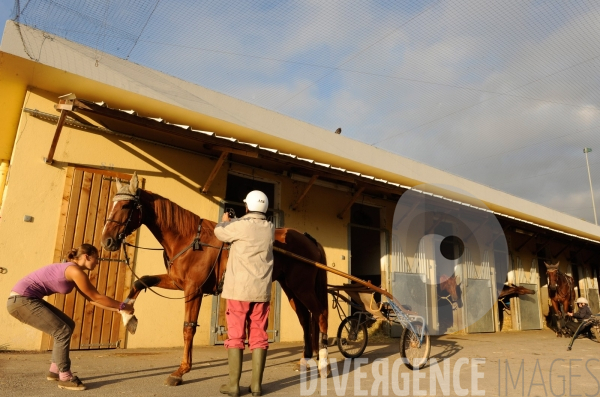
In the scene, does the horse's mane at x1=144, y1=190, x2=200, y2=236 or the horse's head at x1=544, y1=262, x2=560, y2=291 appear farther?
the horse's head at x1=544, y1=262, x2=560, y2=291

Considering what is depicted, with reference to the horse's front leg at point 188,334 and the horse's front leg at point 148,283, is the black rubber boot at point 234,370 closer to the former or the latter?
the horse's front leg at point 188,334

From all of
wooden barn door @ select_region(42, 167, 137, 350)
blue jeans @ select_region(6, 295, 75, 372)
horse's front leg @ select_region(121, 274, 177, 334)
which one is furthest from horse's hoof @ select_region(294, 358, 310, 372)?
wooden barn door @ select_region(42, 167, 137, 350)

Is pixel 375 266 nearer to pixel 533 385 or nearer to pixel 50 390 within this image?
pixel 533 385

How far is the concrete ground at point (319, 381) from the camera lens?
14.3 ft

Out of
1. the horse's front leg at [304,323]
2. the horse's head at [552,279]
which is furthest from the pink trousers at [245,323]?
the horse's head at [552,279]

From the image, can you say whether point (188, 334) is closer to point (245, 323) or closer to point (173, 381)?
point (173, 381)

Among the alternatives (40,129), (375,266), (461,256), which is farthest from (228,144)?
(461,256)

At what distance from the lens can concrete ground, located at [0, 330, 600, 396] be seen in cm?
437

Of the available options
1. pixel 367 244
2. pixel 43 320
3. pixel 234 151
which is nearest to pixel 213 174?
pixel 234 151

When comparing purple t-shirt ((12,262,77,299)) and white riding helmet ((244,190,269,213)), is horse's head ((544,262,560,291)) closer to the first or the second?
white riding helmet ((244,190,269,213))

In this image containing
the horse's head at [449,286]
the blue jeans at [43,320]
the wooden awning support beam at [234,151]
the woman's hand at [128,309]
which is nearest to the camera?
the woman's hand at [128,309]

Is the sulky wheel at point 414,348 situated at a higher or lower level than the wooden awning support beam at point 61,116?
lower

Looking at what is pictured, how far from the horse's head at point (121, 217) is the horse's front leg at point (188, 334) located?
90 cm

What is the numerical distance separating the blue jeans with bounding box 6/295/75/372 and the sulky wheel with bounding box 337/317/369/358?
3.95 m
